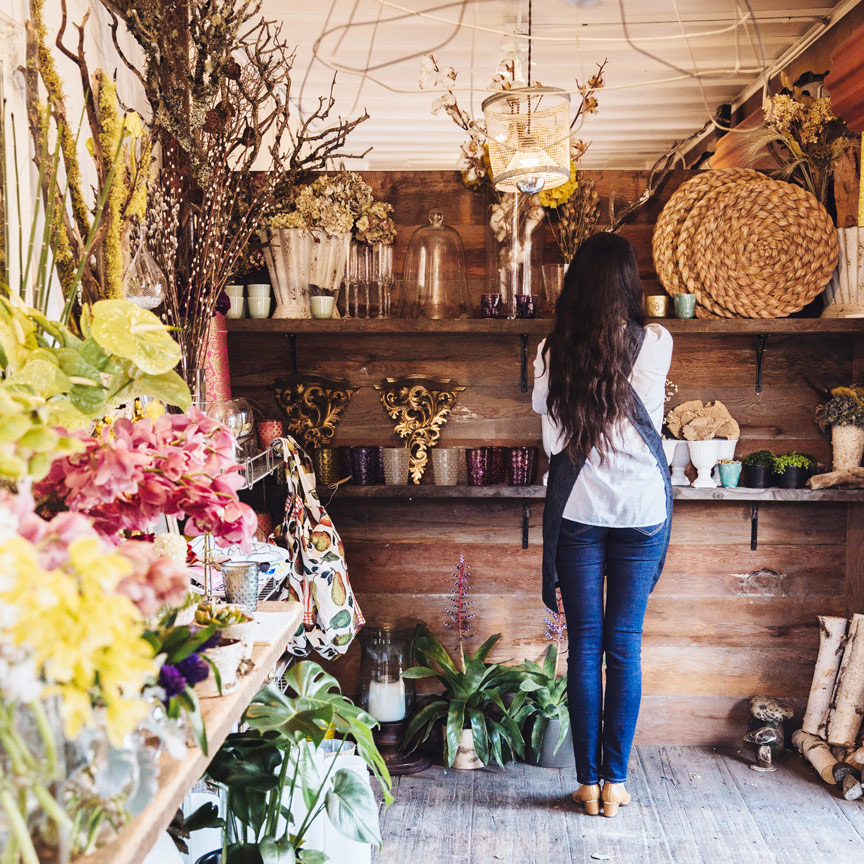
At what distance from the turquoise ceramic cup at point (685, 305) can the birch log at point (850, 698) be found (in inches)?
43.5

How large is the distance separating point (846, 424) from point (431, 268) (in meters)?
1.40

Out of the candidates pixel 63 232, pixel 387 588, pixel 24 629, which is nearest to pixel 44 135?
pixel 63 232

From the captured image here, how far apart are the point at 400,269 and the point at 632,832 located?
A: 5.99ft

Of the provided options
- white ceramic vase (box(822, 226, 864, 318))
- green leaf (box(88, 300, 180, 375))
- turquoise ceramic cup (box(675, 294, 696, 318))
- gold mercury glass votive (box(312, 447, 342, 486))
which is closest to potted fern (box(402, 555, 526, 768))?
gold mercury glass votive (box(312, 447, 342, 486))

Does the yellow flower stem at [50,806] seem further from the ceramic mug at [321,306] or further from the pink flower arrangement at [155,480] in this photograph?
the ceramic mug at [321,306]

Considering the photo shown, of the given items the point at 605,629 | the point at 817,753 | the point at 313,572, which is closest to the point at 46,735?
the point at 313,572

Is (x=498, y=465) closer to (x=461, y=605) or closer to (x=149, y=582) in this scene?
(x=461, y=605)

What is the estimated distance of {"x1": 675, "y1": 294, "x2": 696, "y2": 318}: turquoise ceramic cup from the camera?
2.64m

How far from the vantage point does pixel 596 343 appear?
223cm

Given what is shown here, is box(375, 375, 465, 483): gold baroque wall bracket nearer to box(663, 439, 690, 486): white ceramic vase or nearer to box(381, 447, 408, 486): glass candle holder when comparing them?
box(381, 447, 408, 486): glass candle holder

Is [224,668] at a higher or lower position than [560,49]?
lower

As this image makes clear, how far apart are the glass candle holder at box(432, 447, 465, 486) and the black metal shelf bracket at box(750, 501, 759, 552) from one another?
998 mm

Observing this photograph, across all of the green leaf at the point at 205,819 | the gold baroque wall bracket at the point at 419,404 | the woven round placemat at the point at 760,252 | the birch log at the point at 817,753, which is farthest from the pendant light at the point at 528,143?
the birch log at the point at 817,753

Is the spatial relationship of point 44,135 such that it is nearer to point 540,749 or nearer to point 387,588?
point 387,588
